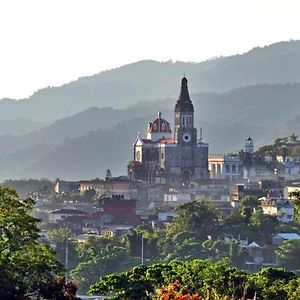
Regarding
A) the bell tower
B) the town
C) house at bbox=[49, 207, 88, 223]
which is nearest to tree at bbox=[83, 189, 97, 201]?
the town

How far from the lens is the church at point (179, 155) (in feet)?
488

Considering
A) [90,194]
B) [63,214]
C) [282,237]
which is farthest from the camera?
[90,194]

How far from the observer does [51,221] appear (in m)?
124

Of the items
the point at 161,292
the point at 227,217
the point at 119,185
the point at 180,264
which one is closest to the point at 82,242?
the point at 227,217

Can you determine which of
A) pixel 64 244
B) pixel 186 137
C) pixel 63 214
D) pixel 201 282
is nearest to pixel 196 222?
pixel 64 244

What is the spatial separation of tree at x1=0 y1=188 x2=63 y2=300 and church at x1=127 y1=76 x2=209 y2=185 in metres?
106

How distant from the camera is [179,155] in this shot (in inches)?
5846

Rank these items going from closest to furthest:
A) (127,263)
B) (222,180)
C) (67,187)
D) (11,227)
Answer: (11,227) → (127,263) → (222,180) → (67,187)

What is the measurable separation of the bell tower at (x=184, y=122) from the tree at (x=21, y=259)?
107173 mm

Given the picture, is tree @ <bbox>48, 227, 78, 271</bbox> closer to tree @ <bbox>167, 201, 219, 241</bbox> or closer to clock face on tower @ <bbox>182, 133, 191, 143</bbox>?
tree @ <bbox>167, 201, 219, 241</bbox>

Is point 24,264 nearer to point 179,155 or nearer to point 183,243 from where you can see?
point 183,243

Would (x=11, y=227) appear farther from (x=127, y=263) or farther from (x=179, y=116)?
(x=179, y=116)

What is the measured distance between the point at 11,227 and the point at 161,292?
7.65 meters

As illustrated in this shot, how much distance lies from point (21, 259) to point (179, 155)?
10836 centimetres
